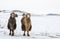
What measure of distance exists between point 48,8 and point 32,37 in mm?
239

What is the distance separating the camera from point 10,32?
3.19 feet

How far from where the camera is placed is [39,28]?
981mm

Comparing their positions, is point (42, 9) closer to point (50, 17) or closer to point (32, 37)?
point (50, 17)

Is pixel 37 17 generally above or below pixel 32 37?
above

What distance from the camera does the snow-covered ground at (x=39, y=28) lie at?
95cm

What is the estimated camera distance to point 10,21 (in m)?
0.98

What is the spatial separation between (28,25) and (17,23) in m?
0.07

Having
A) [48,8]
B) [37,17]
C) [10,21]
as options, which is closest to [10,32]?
[10,21]

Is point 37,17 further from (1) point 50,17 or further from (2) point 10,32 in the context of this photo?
(2) point 10,32

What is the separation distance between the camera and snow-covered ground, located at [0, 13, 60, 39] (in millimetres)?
945

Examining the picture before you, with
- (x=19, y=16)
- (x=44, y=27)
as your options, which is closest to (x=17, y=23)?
(x=19, y=16)

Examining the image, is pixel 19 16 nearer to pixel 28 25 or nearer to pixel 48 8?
pixel 28 25

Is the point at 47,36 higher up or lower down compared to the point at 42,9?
lower down

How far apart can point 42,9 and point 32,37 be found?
21cm
